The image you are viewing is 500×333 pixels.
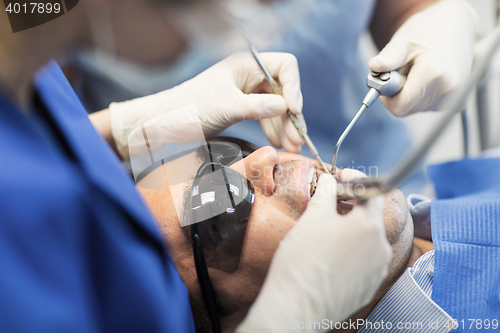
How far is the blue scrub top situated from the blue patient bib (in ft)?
2.26

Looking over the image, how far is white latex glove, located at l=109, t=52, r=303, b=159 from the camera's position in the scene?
1023mm

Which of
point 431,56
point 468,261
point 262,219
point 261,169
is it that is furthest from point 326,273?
point 431,56

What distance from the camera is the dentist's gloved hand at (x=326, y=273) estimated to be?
622mm

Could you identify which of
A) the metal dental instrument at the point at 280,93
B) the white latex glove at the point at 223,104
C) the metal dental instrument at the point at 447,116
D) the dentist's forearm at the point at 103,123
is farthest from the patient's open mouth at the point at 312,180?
the dentist's forearm at the point at 103,123

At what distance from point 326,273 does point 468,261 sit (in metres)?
0.48

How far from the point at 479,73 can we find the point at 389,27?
1189mm

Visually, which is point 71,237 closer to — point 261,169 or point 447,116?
point 261,169

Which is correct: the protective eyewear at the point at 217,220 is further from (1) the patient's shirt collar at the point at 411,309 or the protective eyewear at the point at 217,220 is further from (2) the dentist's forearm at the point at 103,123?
(2) the dentist's forearm at the point at 103,123

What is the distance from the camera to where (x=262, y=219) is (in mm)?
821

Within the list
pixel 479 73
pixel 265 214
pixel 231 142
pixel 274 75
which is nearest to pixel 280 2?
pixel 274 75

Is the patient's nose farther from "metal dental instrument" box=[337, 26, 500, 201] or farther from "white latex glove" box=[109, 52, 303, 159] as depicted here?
"metal dental instrument" box=[337, 26, 500, 201]

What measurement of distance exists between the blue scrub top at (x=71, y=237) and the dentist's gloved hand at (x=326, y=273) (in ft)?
0.73

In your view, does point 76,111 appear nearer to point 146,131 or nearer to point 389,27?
point 146,131

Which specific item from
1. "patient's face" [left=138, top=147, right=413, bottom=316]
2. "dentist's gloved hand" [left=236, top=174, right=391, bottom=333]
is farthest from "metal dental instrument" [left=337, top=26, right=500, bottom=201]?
"patient's face" [left=138, top=147, right=413, bottom=316]
